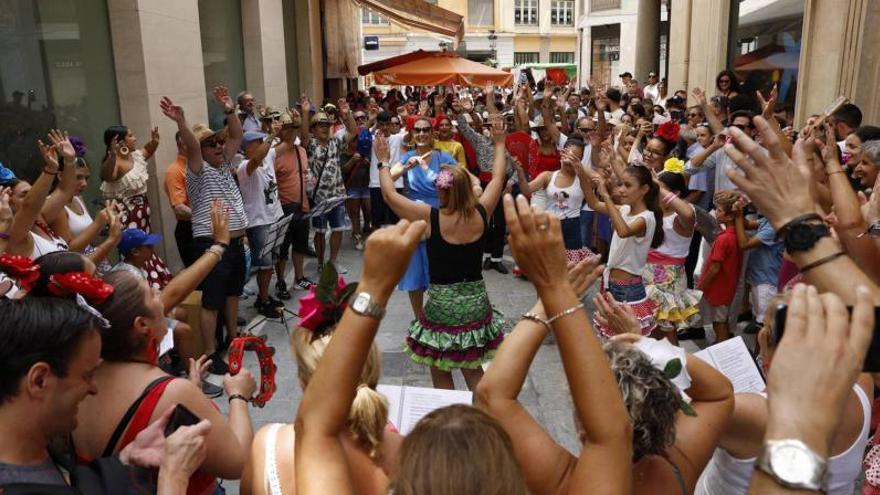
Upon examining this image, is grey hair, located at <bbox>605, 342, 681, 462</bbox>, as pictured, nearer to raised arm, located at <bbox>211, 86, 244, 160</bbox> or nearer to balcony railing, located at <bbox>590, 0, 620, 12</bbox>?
raised arm, located at <bbox>211, 86, 244, 160</bbox>

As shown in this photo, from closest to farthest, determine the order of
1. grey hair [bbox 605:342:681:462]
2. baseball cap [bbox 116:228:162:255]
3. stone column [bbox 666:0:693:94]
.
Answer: grey hair [bbox 605:342:681:462], baseball cap [bbox 116:228:162:255], stone column [bbox 666:0:693:94]

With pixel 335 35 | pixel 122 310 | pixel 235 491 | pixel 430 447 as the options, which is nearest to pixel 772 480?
pixel 430 447

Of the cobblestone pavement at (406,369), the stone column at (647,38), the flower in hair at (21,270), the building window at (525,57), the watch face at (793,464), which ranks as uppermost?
the building window at (525,57)

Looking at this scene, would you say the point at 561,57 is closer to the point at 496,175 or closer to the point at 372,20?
the point at 372,20

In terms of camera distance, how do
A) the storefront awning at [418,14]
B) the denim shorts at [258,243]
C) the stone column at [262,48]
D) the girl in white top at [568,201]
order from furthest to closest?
the storefront awning at [418,14]
the stone column at [262,48]
the girl in white top at [568,201]
the denim shorts at [258,243]

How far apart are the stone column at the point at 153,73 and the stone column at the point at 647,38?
1586 centimetres

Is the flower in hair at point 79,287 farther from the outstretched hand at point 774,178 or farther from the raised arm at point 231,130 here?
the raised arm at point 231,130

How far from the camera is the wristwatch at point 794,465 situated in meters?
1.07

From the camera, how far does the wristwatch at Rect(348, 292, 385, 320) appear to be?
1.54 m

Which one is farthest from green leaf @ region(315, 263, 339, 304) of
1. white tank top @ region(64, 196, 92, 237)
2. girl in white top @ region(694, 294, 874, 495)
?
white tank top @ region(64, 196, 92, 237)

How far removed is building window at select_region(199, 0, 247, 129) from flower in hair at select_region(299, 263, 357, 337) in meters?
6.95

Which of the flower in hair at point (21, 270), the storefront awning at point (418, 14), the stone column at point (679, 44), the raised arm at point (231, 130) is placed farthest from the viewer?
the storefront awning at point (418, 14)

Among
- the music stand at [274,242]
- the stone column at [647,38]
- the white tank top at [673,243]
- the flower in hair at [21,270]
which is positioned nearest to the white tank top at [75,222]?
the music stand at [274,242]

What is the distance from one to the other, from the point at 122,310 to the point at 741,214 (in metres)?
4.76
